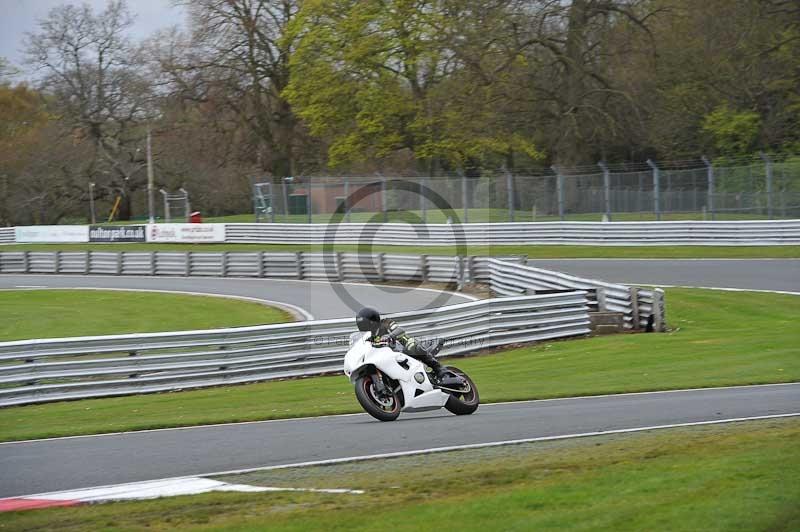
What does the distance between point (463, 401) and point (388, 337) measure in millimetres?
1165

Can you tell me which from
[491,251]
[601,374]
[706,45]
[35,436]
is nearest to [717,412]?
[601,374]

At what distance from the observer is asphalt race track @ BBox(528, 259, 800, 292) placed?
80.3ft

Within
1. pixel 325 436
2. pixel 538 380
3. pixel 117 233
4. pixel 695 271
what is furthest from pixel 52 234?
pixel 325 436

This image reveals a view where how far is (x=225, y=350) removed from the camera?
16.5 metres

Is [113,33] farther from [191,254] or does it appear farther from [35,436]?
[35,436]

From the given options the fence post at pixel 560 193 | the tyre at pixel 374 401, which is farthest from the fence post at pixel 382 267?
the tyre at pixel 374 401

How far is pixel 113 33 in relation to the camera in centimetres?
7206

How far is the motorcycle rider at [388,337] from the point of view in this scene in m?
10.8

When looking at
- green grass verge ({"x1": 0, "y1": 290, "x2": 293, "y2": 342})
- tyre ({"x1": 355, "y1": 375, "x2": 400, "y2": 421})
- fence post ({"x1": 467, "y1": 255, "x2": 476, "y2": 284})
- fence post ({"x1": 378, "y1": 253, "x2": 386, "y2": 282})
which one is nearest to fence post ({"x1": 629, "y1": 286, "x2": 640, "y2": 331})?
fence post ({"x1": 467, "y1": 255, "x2": 476, "y2": 284})

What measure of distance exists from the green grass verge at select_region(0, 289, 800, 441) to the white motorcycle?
1.52 metres

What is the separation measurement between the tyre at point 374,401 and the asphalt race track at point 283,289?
12.4 meters

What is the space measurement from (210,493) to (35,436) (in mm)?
4743

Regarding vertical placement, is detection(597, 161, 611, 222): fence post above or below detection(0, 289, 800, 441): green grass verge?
above

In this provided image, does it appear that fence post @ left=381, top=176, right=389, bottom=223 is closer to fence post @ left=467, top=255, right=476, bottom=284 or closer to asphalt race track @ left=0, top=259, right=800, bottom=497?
fence post @ left=467, top=255, right=476, bottom=284
